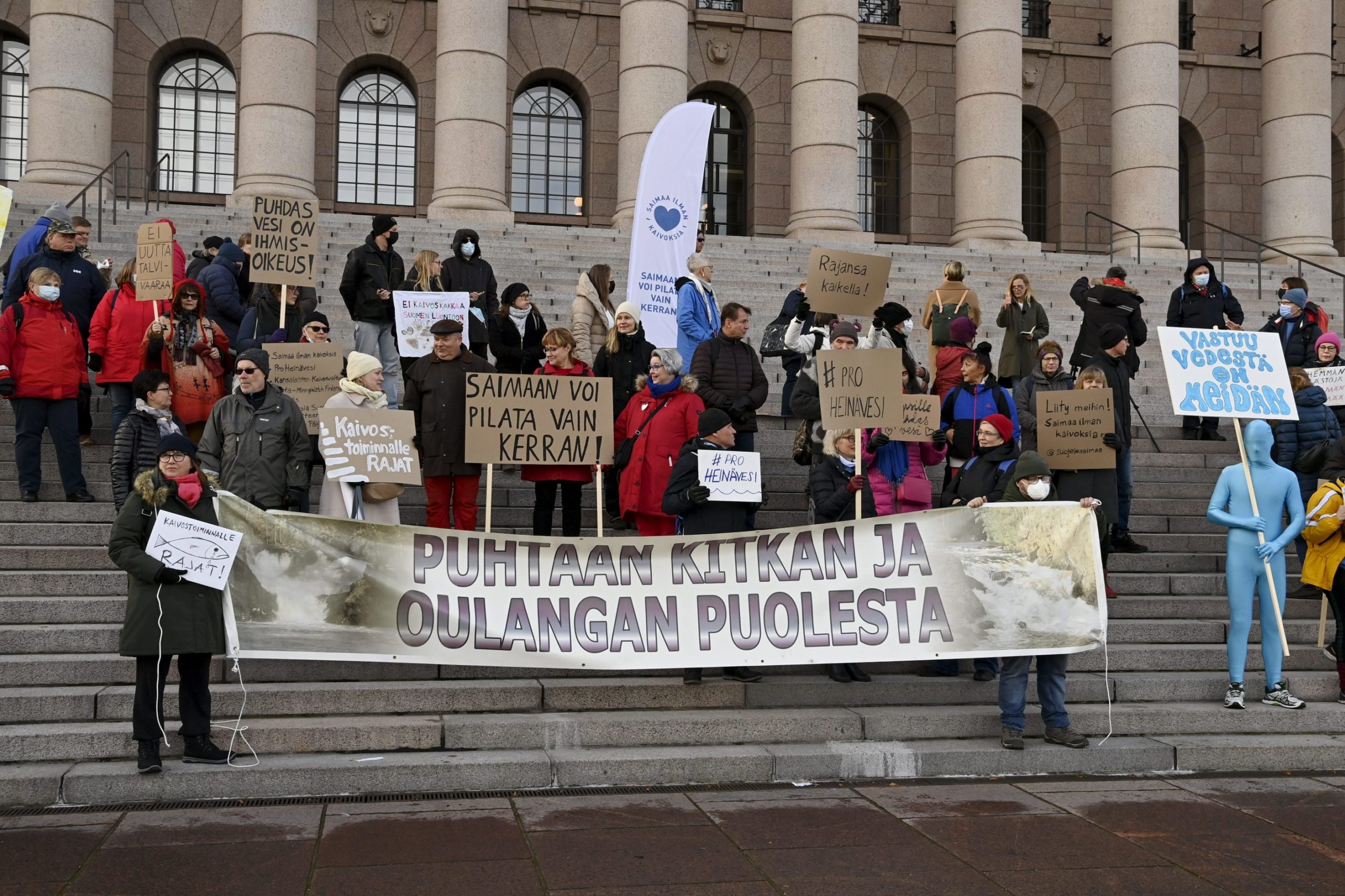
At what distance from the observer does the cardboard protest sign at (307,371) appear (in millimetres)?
10789

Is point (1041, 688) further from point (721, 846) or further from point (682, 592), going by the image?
point (721, 846)

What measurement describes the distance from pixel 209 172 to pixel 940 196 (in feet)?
54.0

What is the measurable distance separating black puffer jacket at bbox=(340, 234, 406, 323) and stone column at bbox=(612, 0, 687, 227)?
12024 mm

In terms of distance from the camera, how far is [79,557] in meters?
9.83

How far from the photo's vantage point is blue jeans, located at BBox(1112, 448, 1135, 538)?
11711 mm

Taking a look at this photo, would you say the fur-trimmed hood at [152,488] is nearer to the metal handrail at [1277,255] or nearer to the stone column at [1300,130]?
the metal handrail at [1277,255]

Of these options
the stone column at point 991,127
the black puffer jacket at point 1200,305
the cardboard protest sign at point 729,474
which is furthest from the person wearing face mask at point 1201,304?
the stone column at point 991,127

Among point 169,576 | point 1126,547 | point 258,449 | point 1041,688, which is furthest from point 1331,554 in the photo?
point 169,576

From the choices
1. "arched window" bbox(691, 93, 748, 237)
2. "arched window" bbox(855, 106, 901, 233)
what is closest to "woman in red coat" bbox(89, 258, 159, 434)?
"arched window" bbox(691, 93, 748, 237)

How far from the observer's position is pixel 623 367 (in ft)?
39.4

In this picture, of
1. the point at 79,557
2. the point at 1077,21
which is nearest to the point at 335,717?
the point at 79,557

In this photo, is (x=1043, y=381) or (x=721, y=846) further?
(x=1043, y=381)

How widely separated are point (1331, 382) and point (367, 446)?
390 inches

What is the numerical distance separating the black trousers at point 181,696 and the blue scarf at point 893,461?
16.2 ft
